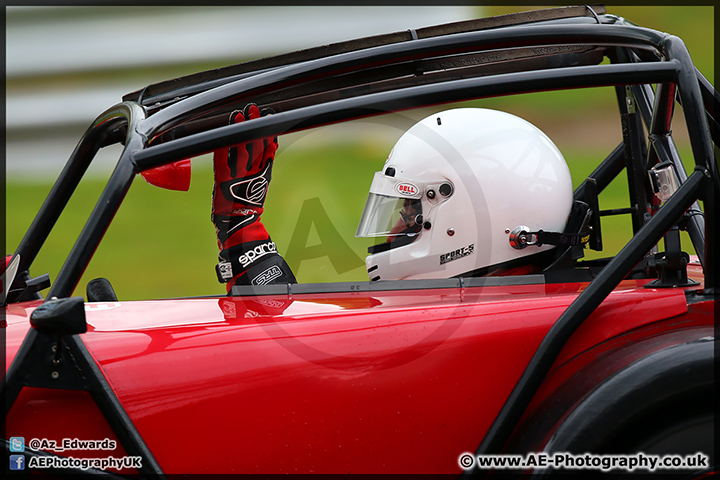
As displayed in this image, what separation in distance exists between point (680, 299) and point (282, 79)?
108 cm

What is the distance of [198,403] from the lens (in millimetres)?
1376

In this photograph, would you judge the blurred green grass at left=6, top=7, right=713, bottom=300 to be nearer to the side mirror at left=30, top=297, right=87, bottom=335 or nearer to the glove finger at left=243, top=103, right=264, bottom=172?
the glove finger at left=243, top=103, right=264, bottom=172

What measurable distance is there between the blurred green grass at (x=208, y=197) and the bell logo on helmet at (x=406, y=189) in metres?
1.69

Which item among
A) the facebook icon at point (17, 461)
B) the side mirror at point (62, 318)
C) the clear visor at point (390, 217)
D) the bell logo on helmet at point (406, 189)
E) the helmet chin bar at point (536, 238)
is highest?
the bell logo on helmet at point (406, 189)

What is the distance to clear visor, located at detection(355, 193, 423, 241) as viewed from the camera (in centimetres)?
207

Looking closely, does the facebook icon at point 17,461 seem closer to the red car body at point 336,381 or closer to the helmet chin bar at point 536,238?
the red car body at point 336,381

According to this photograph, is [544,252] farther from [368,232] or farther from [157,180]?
[157,180]

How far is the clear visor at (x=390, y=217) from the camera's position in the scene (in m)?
2.07

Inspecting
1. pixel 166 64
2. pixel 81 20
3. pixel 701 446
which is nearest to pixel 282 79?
pixel 701 446

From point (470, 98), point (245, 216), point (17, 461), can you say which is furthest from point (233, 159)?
point (17, 461)

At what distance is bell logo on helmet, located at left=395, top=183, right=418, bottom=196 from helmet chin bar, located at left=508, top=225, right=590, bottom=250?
1.07ft

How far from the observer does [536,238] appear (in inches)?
76.5

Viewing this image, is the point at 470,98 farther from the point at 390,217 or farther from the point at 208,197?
the point at 208,197

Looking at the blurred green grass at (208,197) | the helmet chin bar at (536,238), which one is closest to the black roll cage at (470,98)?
the helmet chin bar at (536,238)
